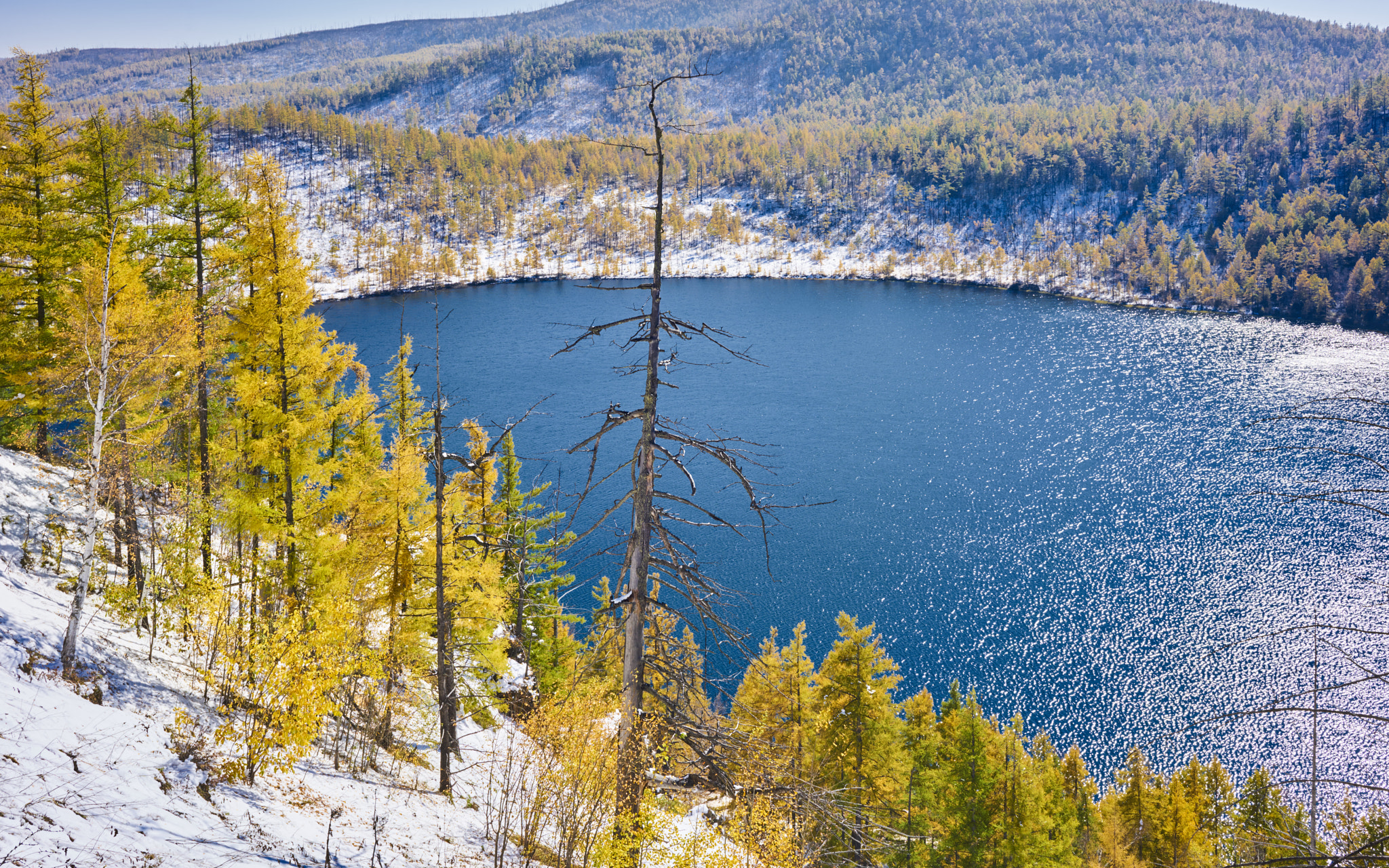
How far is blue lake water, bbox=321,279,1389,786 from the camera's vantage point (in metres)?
48.0

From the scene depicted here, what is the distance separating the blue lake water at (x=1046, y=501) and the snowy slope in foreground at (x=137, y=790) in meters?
7.48

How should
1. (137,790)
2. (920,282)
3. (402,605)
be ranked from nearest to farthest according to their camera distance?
(137,790)
(402,605)
(920,282)

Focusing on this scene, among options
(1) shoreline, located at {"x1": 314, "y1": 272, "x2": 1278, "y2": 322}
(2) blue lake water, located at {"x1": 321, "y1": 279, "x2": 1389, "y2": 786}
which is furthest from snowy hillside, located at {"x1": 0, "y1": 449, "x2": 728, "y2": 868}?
(1) shoreline, located at {"x1": 314, "y1": 272, "x2": 1278, "y2": 322}

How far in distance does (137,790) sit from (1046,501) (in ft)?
229

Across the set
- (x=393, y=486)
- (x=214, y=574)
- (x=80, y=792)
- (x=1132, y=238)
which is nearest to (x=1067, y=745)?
(x=393, y=486)

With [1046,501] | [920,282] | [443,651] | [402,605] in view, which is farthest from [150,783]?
[920,282]

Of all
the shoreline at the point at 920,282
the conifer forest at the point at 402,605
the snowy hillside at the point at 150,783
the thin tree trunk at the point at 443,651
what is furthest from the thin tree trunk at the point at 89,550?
the shoreline at the point at 920,282

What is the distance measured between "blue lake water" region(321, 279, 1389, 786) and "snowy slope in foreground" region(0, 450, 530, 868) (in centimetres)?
748

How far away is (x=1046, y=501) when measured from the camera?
6812cm

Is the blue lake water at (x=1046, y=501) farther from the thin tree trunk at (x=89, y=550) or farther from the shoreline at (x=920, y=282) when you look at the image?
the shoreline at (x=920, y=282)

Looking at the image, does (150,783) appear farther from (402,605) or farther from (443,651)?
(402,605)

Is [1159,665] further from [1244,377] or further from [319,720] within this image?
[1244,377]

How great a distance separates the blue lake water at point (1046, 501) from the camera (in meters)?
48.0

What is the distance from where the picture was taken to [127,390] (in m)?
20.6
